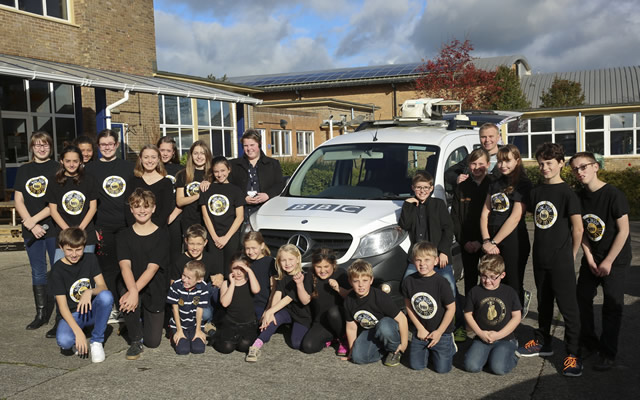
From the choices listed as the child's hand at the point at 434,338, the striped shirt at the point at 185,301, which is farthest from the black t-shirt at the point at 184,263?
the child's hand at the point at 434,338

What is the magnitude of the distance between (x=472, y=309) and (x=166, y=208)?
2958mm

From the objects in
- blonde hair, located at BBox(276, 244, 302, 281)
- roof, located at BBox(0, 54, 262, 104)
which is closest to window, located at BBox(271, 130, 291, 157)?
roof, located at BBox(0, 54, 262, 104)

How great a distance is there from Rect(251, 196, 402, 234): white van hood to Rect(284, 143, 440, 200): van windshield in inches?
11.5

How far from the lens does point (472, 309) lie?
4.90 m

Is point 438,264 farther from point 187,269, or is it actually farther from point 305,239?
point 187,269

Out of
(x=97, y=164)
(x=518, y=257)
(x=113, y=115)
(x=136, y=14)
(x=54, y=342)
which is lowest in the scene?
(x=54, y=342)

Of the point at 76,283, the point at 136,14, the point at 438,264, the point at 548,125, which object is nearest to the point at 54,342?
the point at 76,283

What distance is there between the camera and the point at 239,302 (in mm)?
5566

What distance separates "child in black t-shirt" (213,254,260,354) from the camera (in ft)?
18.0

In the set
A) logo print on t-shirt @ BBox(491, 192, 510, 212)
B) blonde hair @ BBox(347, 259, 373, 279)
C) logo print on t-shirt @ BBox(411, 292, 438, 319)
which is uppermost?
logo print on t-shirt @ BBox(491, 192, 510, 212)

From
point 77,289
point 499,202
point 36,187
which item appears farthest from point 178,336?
point 499,202

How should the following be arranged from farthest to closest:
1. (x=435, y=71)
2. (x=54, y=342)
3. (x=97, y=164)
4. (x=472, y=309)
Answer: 1. (x=435, y=71)
2. (x=97, y=164)
3. (x=54, y=342)
4. (x=472, y=309)

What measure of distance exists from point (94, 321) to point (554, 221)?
150 inches

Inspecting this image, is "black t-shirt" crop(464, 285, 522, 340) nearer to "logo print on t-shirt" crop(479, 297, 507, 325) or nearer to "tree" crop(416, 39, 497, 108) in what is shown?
"logo print on t-shirt" crop(479, 297, 507, 325)
